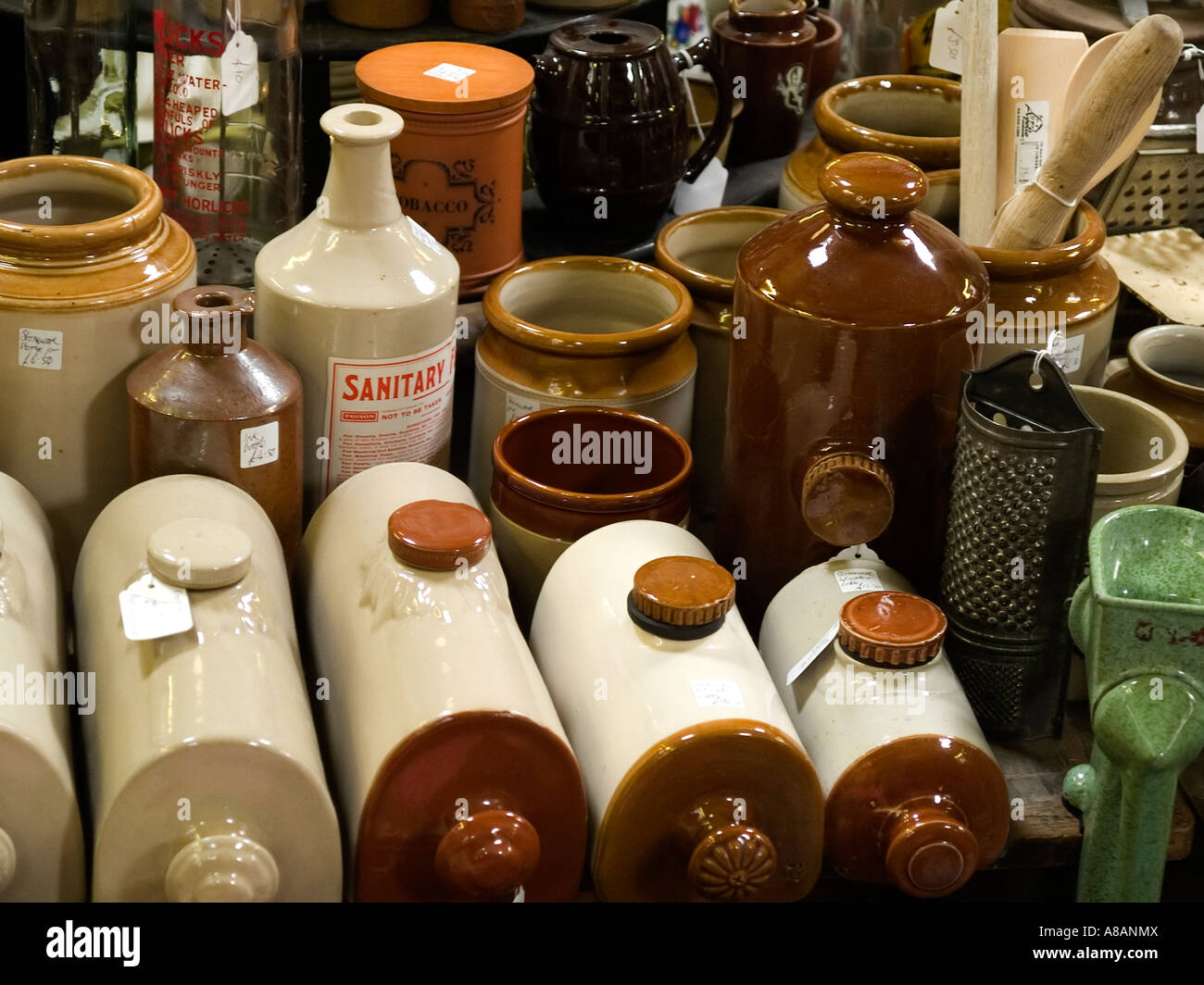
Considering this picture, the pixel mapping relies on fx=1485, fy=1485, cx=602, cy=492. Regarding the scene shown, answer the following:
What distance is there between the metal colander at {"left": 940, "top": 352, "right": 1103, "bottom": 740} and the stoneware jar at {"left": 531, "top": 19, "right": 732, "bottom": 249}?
21.4 inches

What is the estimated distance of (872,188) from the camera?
1.12 m

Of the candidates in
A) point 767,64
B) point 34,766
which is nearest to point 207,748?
point 34,766

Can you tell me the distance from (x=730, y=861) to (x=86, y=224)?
2.36 feet

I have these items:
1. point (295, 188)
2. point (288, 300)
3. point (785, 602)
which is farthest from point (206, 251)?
point (785, 602)

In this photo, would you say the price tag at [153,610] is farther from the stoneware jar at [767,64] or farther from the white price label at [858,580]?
the stoneware jar at [767,64]

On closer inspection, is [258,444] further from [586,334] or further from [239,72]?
[239,72]

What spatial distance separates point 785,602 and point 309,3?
94 centimetres

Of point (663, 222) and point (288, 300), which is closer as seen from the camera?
point (288, 300)

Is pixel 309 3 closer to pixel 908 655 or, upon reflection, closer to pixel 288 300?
pixel 288 300

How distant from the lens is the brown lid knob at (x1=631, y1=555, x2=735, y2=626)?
1031 mm

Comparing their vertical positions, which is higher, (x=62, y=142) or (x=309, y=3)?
(x=309, y=3)

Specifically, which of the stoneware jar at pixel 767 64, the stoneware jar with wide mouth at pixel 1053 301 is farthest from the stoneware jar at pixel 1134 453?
the stoneware jar at pixel 767 64

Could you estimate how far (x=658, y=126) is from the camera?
4.98 ft
